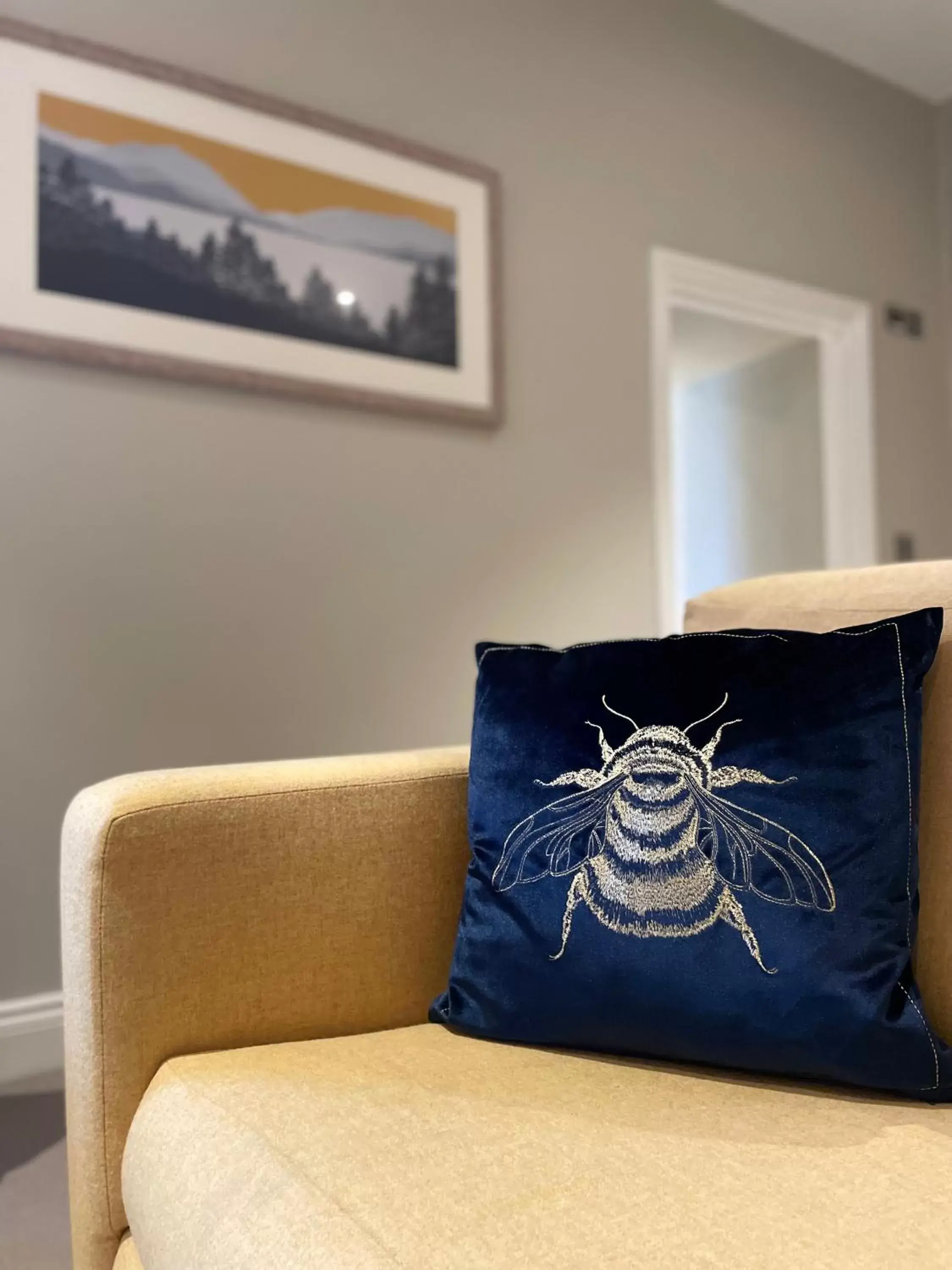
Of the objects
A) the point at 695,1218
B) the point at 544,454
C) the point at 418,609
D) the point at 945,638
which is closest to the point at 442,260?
the point at 544,454

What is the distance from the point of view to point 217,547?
2213 mm

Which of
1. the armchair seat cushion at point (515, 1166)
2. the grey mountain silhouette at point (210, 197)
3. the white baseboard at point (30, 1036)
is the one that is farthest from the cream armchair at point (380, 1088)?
the grey mountain silhouette at point (210, 197)

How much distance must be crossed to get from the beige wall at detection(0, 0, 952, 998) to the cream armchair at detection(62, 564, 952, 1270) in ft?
3.65

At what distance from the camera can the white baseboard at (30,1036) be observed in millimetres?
1938

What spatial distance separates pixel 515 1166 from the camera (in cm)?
73

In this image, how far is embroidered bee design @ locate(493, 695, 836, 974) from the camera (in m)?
0.89

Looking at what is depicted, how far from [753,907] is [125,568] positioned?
1.58 meters

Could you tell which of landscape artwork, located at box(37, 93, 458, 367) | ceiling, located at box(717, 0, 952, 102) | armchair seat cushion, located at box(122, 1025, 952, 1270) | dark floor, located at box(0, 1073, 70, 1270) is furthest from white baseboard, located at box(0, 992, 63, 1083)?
ceiling, located at box(717, 0, 952, 102)

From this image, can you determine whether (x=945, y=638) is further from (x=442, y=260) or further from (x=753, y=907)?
(x=442, y=260)

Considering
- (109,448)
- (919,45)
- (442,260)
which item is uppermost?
(919,45)

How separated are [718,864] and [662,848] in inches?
1.9

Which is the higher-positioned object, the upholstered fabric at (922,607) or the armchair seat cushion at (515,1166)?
the upholstered fabric at (922,607)

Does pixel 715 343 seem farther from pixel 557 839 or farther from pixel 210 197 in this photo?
pixel 557 839

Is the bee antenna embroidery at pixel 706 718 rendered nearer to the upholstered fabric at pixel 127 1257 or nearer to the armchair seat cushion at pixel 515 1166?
the armchair seat cushion at pixel 515 1166
